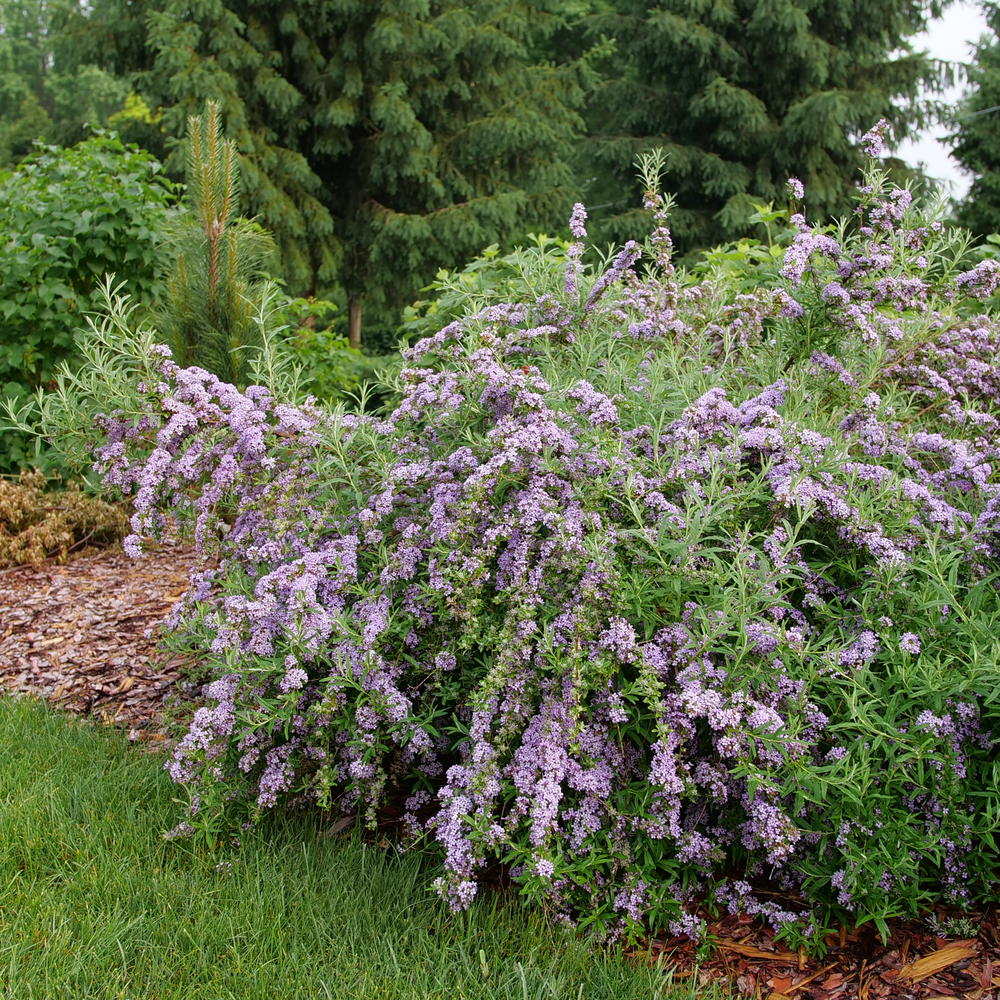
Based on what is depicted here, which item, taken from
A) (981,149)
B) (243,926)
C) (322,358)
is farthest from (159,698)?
(981,149)

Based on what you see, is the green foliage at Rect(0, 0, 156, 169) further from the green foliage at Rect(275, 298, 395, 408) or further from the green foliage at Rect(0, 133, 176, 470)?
the green foliage at Rect(0, 133, 176, 470)

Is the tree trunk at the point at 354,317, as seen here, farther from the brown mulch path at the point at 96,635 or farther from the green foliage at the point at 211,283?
the green foliage at the point at 211,283

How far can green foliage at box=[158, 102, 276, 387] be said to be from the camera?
4621 mm

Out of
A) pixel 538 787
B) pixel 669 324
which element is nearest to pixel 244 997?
pixel 538 787

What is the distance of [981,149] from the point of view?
20.4 meters

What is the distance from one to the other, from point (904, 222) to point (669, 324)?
115 cm

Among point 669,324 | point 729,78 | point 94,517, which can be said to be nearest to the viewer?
point 669,324

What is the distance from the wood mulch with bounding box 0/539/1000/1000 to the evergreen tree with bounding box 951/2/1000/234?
20126 millimetres

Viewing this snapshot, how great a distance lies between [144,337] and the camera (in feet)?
10.7

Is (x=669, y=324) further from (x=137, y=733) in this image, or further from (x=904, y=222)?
(x=137, y=733)

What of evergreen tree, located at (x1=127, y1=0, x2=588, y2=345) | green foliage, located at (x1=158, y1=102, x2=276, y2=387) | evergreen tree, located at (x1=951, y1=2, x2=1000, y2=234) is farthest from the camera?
evergreen tree, located at (x1=951, y1=2, x2=1000, y2=234)

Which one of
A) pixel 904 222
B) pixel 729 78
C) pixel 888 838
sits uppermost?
pixel 729 78

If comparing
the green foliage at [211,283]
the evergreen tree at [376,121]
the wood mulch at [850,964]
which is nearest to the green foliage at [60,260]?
the green foliage at [211,283]

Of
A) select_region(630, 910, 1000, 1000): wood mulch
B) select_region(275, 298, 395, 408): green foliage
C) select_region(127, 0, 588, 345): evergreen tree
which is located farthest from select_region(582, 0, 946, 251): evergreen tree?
select_region(630, 910, 1000, 1000): wood mulch
